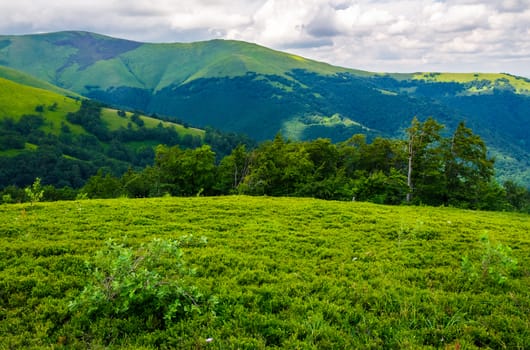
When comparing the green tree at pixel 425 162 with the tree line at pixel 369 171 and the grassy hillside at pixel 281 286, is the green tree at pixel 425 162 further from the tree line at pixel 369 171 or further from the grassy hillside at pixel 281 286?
the grassy hillside at pixel 281 286

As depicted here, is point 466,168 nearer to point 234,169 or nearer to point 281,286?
point 234,169

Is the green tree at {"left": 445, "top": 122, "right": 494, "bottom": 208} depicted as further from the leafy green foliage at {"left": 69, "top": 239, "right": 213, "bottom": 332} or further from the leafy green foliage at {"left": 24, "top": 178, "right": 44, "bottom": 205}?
the leafy green foliage at {"left": 24, "top": 178, "right": 44, "bottom": 205}

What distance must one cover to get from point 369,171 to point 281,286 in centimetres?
5051

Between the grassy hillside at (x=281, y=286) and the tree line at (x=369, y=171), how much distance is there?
71.7ft

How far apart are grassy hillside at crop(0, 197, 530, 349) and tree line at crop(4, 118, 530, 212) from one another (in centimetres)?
2186

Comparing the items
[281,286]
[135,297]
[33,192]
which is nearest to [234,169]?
[33,192]

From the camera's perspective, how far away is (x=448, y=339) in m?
7.01

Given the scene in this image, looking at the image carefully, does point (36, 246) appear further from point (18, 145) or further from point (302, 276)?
point (18, 145)

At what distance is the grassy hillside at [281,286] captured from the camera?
22.9 feet

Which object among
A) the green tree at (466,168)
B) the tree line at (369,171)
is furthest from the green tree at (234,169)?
the green tree at (466,168)

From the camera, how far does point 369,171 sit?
56.5 m

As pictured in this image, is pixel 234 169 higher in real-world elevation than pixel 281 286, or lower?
lower

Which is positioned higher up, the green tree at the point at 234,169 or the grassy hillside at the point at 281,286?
the grassy hillside at the point at 281,286

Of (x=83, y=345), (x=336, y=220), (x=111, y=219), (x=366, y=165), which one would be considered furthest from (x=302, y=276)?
(x=366, y=165)
